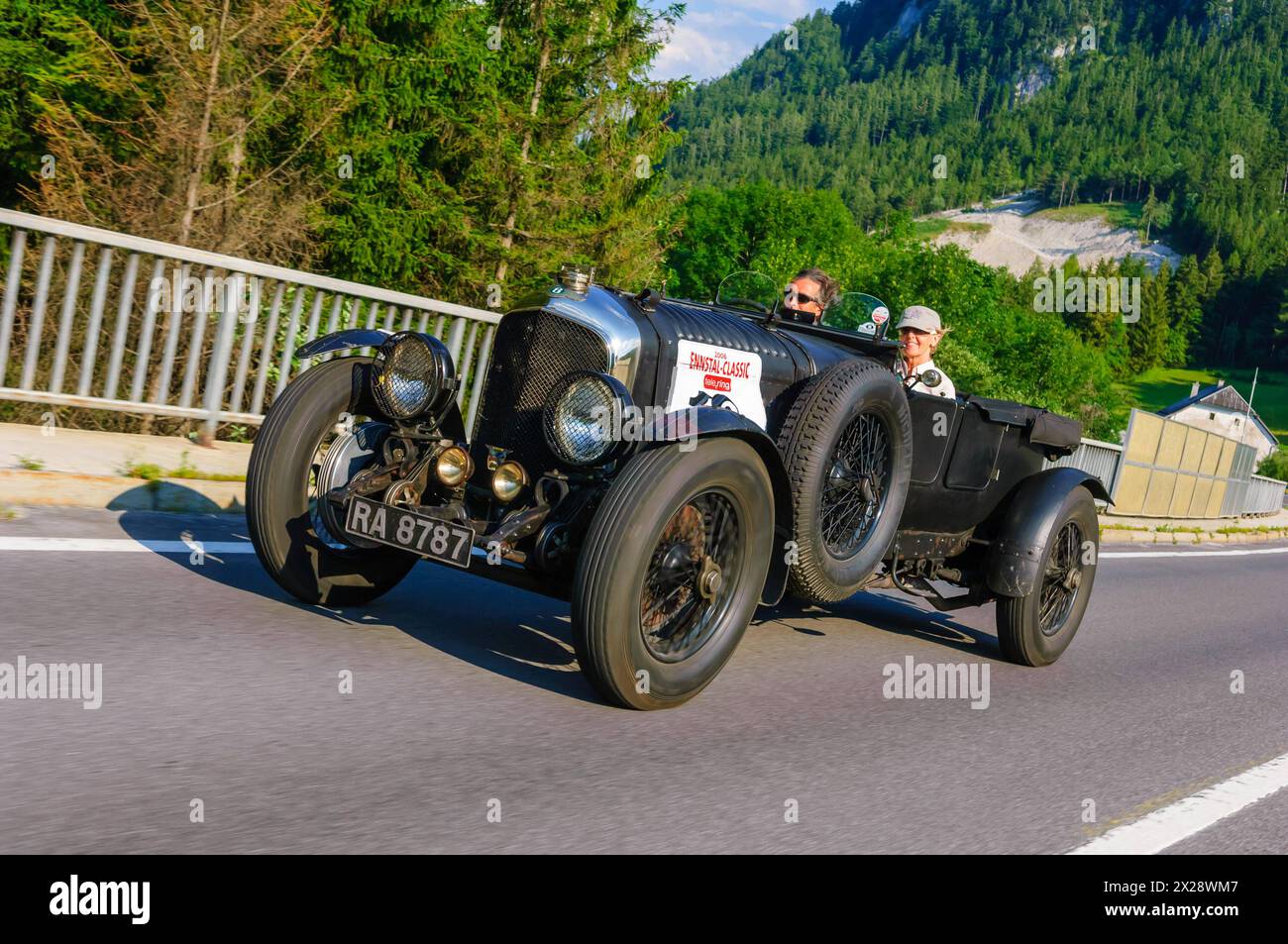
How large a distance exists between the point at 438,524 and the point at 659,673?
968 millimetres

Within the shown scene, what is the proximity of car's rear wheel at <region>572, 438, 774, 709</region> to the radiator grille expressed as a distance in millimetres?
740

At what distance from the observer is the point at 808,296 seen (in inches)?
251

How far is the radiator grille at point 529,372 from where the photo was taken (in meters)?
4.70

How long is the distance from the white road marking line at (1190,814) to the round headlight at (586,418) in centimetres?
210

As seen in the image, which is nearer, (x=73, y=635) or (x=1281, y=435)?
(x=73, y=635)

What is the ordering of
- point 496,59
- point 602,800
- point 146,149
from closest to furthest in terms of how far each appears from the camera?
point 602,800
point 146,149
point 496,59

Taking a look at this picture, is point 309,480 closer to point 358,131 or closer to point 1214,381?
point 358,131

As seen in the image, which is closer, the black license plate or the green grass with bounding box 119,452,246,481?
the black license plate

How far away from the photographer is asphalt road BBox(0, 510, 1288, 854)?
3.00 m

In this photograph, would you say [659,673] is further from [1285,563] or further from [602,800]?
[1285,563]

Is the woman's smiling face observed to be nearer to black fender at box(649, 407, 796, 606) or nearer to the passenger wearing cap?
the passenger wearing cap

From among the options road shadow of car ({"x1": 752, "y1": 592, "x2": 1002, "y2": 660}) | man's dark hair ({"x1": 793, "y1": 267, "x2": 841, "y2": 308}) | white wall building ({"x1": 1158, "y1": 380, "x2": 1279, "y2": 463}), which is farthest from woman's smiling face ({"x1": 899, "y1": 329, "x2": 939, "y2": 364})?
white wall building ({"x1": 1158, "y1": 380, "x2": 1279, "y2": 463})

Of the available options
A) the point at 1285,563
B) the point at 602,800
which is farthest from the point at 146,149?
the point at 1285,563

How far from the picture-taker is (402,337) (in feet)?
16.0
